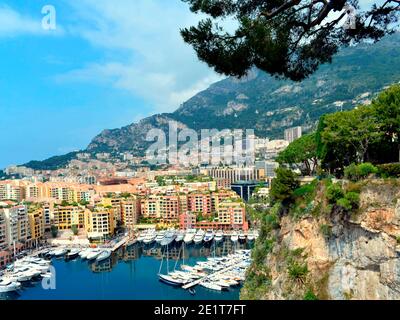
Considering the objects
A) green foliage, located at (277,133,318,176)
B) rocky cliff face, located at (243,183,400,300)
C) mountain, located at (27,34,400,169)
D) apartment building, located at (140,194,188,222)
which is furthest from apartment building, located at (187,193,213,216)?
rocky cliff face, located at (243,183,400,300)

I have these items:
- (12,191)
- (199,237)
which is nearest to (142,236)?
(199,237)

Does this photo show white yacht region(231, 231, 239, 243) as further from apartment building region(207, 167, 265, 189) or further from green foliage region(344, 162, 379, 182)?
green foliage region(344, 162, 379, 182)

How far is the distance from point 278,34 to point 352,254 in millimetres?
4063

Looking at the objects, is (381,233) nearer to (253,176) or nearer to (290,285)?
(290,285)

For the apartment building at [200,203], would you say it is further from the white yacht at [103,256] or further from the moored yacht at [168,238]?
the white yacht at [103,256]

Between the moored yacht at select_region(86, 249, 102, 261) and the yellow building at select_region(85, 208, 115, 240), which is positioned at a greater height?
the yellow building at select_region(85, 208, 115, 240)

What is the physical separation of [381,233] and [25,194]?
26793 mm

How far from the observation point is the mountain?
42344mm

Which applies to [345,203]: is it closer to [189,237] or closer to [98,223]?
[189,237]

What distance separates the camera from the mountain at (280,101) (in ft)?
139

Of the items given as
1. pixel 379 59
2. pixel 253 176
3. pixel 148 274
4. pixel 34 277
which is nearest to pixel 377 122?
pixel 148 274

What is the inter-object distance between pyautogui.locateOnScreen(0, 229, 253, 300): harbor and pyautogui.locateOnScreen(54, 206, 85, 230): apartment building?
2.97 m

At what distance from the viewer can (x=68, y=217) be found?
66.9ft

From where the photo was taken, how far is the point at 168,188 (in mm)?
25312
